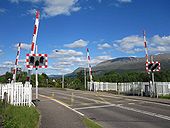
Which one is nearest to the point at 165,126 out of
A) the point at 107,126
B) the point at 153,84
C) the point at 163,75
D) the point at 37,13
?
the point at 107,126

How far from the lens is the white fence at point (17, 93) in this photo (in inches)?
639

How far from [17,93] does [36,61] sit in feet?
7.39

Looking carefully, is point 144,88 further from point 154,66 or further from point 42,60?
point 42,60

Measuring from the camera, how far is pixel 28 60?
17109mm

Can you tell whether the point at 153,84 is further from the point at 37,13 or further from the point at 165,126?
the point at 165,126

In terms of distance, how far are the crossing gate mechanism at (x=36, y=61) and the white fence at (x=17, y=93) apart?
1.24 metres

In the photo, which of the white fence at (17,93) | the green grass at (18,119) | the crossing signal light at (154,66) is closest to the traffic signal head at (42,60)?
the white fence at (17,93)

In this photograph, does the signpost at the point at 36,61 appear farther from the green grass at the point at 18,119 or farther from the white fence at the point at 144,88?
the white fence at the point at 144,88

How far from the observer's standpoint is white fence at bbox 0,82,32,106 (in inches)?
639

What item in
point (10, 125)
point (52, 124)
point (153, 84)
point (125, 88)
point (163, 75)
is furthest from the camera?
point (163, 75)

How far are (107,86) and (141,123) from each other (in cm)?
4073

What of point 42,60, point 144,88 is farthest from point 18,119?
point 144,88

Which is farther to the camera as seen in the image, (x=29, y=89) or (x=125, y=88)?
(x=125, y=88)

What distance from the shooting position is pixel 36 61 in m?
17.3
